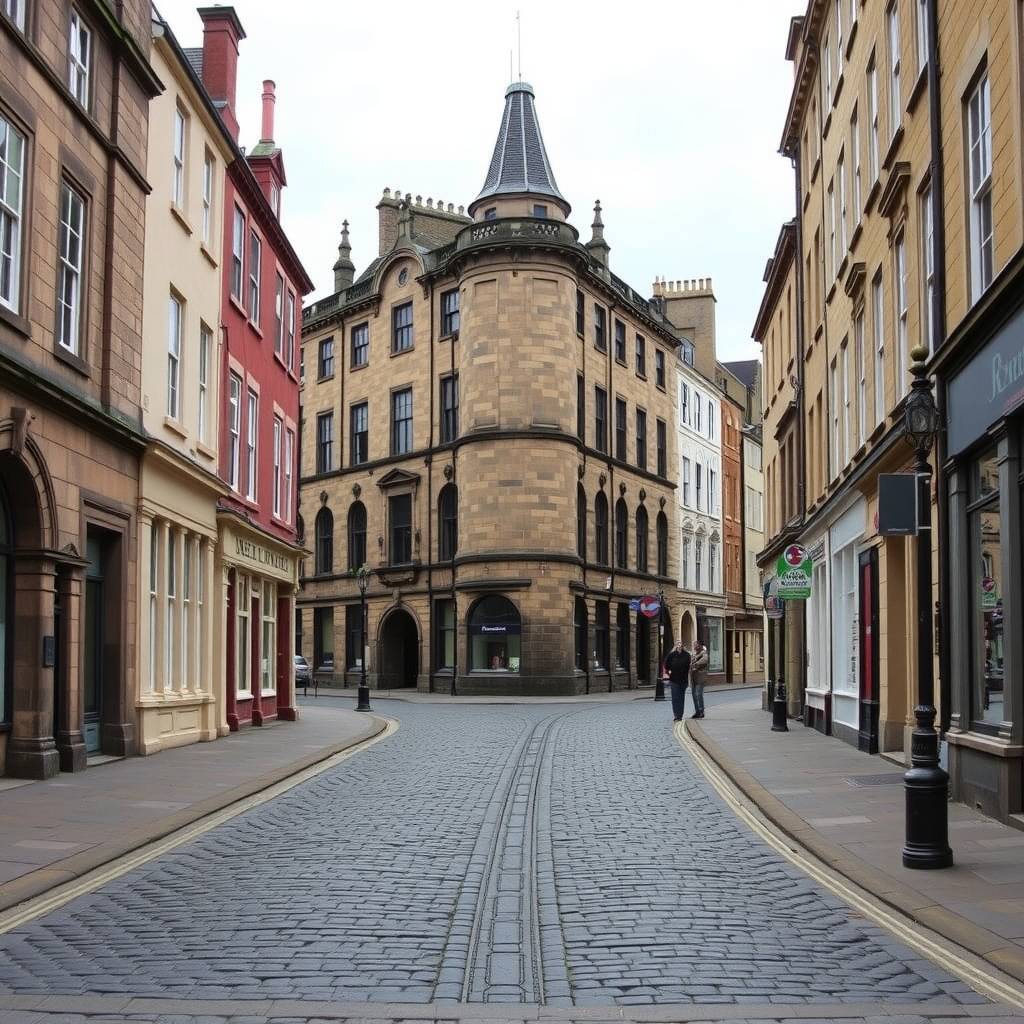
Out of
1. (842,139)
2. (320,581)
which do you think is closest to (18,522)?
(842,139)

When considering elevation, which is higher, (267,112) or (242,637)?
(267,112)

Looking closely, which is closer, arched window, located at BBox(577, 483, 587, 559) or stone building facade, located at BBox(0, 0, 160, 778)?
stone building facade, located at BBox(0, 0, 160, 778)

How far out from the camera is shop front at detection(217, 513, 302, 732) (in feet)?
79.3

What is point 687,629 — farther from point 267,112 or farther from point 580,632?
point 267,112

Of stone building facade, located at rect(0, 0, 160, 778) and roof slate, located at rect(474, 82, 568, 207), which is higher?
roof slate, located at rect(474, 82, 568, 207)

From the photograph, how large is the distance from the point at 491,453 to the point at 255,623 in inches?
739

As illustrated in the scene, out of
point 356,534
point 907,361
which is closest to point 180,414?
point 907,361

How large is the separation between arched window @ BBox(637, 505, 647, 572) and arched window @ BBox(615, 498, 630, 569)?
157 cm

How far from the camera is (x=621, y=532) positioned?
52.2 meters

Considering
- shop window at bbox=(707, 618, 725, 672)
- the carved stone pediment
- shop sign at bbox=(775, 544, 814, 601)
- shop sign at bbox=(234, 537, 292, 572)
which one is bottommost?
shop window at bbox=(707, 618, 725, 672)

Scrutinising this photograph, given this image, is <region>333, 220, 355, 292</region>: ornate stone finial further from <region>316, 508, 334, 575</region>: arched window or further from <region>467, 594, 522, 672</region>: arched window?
<region>467, 594, 522, 672</region>: arched window

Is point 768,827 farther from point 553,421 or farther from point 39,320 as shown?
point 553,421

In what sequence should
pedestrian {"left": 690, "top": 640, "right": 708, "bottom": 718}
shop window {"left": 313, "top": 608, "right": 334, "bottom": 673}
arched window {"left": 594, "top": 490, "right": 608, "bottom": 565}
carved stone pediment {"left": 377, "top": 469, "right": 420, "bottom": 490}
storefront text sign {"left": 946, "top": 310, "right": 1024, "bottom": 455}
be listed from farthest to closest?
1. shop window {"left": 313, "top": 608, "right": 334, "bottom": 673}
2. carved stone pediment {"left": 377, "top": 469, "right": 420, "bottom": 490}
3. arched window {"left": 594, "top": 490, "right": 608, "bottom": 565}
4. pedestrian {"left": 690, "top": 640, "right": 708, "bottom": 718}
5. storefront text sign {"left": 946, "top": 310, "right": 1024, "bottom": 455}

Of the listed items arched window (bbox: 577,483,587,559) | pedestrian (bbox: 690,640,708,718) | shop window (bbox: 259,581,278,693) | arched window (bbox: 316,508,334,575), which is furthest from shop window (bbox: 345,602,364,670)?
pedestrian (bbox: 690,640,708,718)
